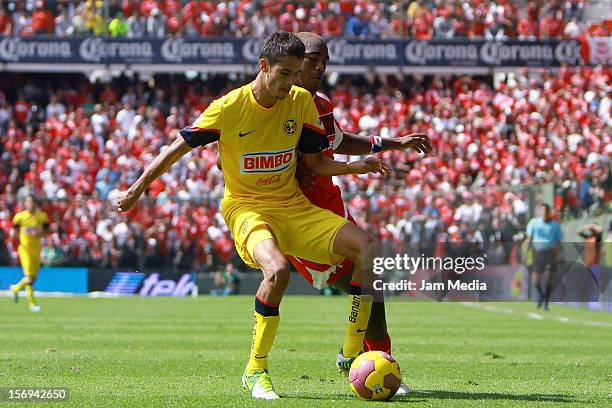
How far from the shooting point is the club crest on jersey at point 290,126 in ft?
27.9

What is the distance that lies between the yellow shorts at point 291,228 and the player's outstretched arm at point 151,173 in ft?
2.43

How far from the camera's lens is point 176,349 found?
1296 centimetres

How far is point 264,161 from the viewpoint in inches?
335

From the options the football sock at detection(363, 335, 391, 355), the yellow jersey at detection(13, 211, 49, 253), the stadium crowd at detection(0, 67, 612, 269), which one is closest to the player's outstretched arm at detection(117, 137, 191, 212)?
the football sock at detection(363, 335, 391, 355)

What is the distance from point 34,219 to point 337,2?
17522 mm

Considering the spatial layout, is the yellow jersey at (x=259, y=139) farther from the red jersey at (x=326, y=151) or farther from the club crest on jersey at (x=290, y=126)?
the red jersey at (x=326, y=151)

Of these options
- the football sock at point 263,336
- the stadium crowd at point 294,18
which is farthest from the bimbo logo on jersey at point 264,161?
the stadium crowd at point 294,18

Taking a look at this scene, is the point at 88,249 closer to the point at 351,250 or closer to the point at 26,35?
the point at 26,35

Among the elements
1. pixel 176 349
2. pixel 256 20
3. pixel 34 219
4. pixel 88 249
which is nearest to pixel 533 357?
pixel 176 349

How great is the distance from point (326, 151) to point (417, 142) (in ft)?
2.53

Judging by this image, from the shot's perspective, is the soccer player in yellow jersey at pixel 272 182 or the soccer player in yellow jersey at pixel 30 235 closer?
the soccer player in yellow jersey at pixel 272 182

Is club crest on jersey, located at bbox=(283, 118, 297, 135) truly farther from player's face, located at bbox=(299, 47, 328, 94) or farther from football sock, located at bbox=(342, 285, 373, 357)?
football sock, located at bbox=(342, 285, 373, 357)

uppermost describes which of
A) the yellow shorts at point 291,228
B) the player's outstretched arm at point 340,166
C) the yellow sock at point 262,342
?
the player's outstretched arm at point 340,166

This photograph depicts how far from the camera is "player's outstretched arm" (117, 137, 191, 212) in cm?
801
